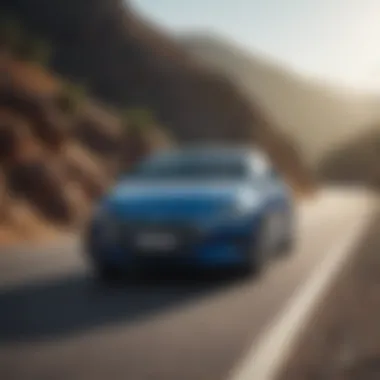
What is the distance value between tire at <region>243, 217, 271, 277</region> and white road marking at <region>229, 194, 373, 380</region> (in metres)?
0.61

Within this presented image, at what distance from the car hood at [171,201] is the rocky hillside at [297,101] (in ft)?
212

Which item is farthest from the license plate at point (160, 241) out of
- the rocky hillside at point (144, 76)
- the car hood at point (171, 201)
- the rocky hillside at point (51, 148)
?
the rocky hillside at point (144, 76)

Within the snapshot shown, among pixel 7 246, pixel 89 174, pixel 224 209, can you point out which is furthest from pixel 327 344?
pixel 89 174

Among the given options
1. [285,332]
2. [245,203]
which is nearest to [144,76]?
[245,203]

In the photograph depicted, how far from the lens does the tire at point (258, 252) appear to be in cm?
980

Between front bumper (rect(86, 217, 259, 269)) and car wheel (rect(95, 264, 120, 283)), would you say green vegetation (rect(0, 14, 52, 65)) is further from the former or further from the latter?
front bumper (rect(86, 217, 259, 269))

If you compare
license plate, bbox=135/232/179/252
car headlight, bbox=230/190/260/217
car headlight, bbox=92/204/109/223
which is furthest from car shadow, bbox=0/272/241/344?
car headlight, bbox=230/190/260/217

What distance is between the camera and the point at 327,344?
6.54 meters

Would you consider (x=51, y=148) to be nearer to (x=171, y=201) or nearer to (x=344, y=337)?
(x=171, y=201)

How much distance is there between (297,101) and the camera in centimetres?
11456

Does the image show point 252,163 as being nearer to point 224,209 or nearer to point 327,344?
point 224,209

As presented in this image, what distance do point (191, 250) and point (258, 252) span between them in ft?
3.39

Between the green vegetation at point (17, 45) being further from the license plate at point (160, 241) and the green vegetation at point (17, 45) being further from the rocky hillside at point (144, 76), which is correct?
the license plate at point (160, 241)

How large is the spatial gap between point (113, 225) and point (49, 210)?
11677mm
